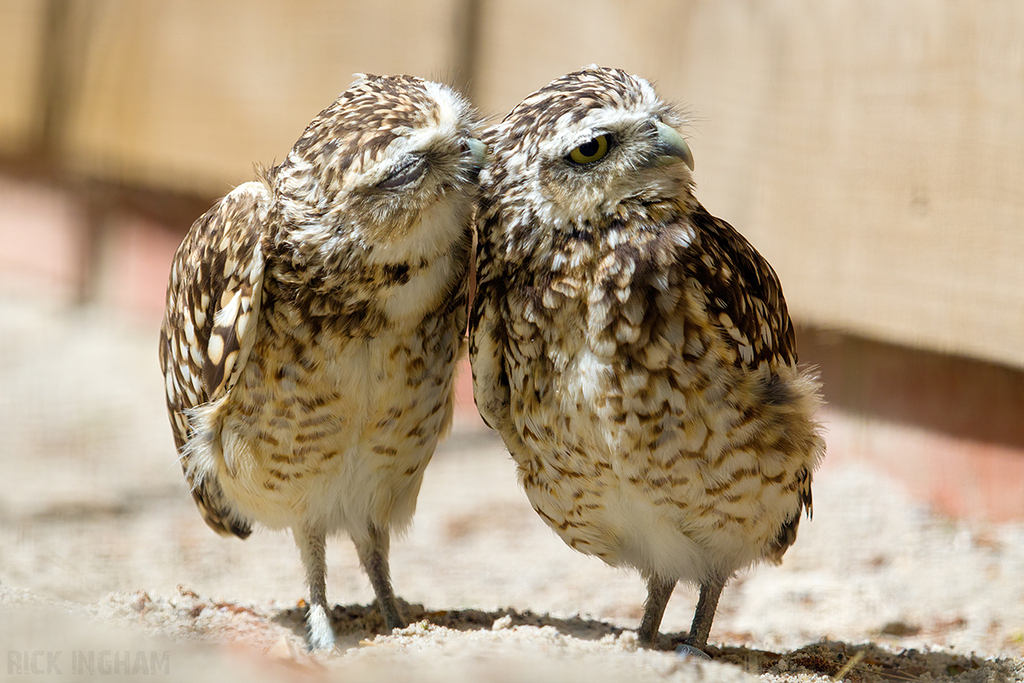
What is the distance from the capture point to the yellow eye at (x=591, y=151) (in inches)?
104

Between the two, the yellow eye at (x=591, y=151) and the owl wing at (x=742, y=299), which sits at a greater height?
the yellow eye at (x=591, y=151)

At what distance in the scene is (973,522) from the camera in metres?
4.69

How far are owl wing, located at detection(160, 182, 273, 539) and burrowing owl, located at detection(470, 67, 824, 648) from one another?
69 cm

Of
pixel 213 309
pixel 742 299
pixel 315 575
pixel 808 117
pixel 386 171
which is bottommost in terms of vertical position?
pixel 315 575

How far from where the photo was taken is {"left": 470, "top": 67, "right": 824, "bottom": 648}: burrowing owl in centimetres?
271

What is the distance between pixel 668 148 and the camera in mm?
2652

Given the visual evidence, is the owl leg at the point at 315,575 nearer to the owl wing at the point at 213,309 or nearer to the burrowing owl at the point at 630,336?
the owl wing at the point at 213,309

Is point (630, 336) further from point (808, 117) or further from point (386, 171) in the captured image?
point (808, 117)

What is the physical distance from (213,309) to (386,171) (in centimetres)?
80

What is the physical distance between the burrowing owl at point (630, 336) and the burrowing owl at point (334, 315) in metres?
0.19

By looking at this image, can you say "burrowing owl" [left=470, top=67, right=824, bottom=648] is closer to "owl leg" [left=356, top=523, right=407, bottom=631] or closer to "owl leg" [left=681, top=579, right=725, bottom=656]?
"owl leg" [left=681, top=579, right=725, bottom=656]

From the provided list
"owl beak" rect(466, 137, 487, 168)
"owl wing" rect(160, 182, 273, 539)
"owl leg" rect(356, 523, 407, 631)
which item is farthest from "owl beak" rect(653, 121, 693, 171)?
"owl leg" rect(356, 523, 407, 631)

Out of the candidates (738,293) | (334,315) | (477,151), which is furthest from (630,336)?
(334,315)

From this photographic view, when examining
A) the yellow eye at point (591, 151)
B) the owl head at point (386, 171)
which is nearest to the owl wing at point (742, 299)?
the yellow eye at point (591, 151)
